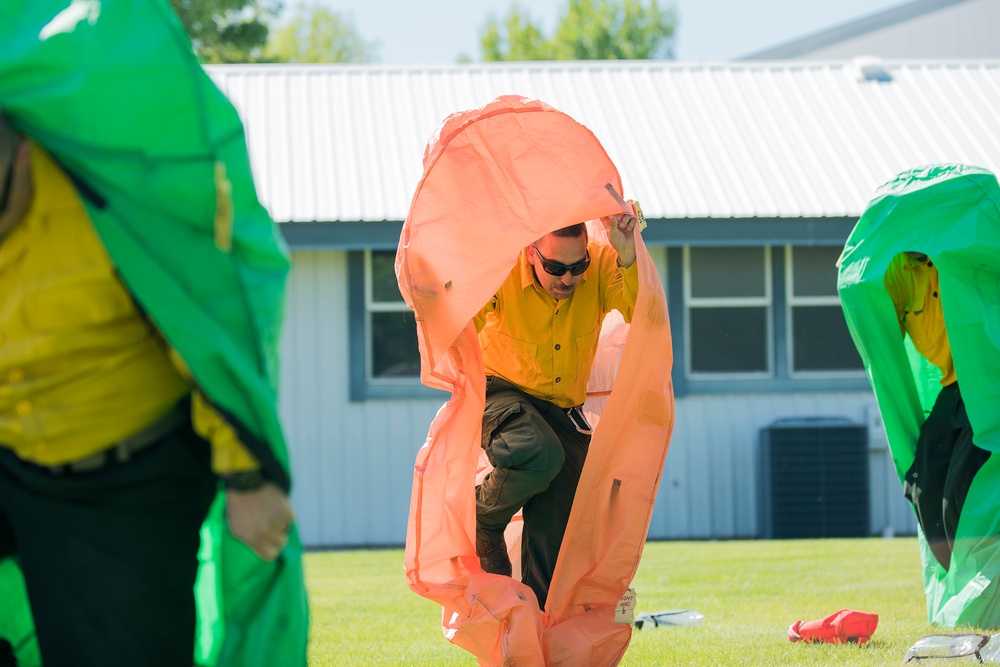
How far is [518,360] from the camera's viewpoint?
5410 millimetres

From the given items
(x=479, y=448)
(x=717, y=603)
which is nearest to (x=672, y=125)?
(x=717, y=603)

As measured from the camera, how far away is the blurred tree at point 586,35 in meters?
50.8

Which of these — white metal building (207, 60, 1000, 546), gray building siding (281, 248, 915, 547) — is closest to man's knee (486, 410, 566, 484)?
white metal building (207, 60, 1000, 546)

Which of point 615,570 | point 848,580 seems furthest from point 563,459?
point 848,580

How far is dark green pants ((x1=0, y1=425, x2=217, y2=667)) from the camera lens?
2.88 m

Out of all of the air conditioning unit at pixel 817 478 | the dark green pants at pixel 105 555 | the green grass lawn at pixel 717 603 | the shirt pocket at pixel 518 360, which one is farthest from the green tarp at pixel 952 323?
the air conditioning unit at pixel 817 478

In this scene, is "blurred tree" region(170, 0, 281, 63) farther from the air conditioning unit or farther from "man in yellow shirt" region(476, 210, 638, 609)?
"man in yellow shirt" region(476, 210, 638, 609)

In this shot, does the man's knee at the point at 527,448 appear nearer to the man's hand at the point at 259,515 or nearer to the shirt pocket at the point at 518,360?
the shirt pocket at the point at 518,360

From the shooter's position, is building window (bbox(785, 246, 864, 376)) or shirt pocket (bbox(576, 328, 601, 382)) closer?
shirt pocket (bbox(576, 328, 601, 382))

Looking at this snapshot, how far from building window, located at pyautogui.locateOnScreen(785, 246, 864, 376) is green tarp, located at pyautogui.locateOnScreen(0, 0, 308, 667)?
11.7 meters

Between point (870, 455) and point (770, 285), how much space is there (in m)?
2.09

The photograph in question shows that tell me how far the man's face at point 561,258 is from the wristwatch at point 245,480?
102 inches

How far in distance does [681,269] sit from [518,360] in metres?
8.61

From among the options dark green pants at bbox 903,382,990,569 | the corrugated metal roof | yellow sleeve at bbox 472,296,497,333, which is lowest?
dark green pants at bbox 903,382,990,569
